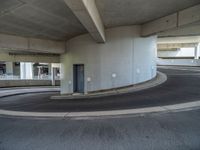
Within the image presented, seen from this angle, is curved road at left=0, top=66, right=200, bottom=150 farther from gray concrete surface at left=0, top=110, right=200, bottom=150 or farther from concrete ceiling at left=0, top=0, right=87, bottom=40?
concrete ceiling at left=0, top=0, right=87, bottom=40

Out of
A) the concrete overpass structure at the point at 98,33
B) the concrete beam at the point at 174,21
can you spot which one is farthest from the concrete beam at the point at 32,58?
the concrete beam at the point at 174,21

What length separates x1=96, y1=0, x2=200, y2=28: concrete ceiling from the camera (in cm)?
698

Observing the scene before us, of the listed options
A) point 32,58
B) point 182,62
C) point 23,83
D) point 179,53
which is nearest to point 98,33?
point 32,58

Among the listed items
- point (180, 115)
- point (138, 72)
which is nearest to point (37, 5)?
point (180, 115)

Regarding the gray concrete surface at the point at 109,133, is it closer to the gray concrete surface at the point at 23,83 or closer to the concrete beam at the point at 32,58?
the concrete beam at the point at 32,58

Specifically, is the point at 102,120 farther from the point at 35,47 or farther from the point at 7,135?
the point at 35,47

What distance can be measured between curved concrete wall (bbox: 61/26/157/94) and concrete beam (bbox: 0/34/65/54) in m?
2.84

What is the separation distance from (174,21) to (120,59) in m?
4.10

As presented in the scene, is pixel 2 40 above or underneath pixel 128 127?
above

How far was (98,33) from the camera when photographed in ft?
28.6

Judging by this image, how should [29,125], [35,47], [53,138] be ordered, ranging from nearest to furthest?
1. [53,138]
2. [29,125]
3. [35,47]

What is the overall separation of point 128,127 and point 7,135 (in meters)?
2.79

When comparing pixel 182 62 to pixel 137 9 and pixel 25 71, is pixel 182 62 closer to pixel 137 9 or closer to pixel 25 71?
pixel 137 9

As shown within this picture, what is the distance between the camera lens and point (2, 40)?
33.7 feet
